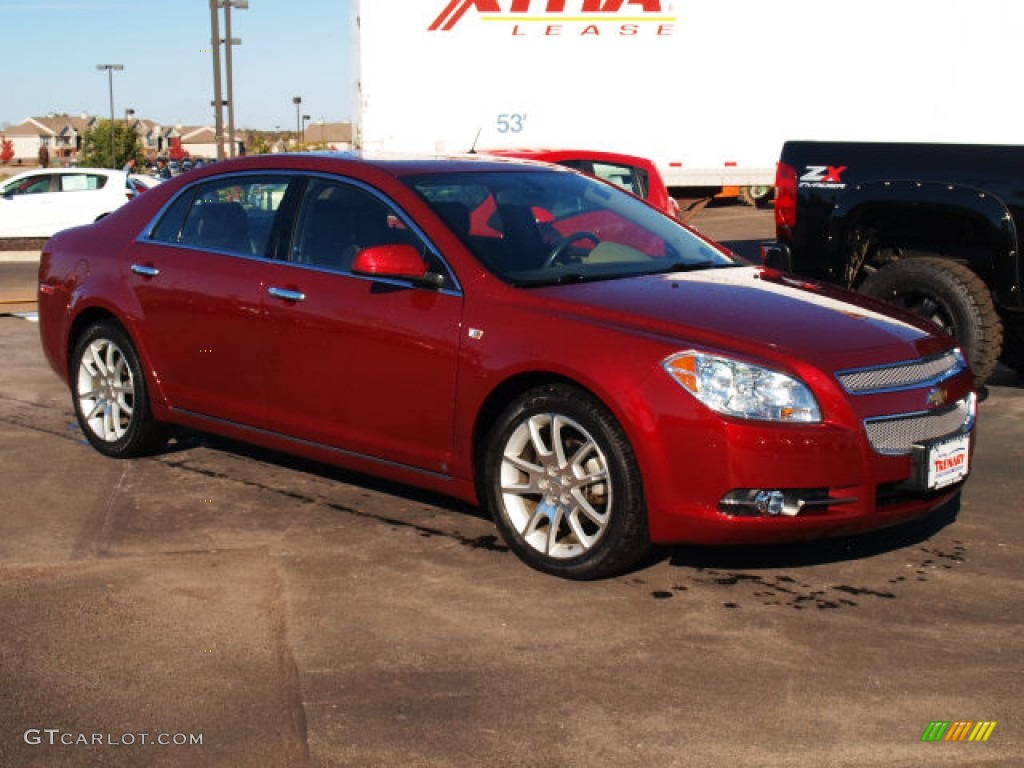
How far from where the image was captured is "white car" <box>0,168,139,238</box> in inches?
1065

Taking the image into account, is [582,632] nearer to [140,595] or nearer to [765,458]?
[765,458]

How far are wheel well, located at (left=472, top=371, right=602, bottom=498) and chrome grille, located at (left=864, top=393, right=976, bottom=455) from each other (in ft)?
3.52

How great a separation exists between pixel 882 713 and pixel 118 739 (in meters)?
2.12

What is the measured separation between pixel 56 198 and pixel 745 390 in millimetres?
24430

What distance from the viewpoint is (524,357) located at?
5.45 meters

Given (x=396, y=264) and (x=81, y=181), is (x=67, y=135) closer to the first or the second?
(x=81, y=181)

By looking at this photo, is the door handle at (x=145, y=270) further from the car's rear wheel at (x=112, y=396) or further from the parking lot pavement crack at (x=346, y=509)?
the parking lot pavement crack at (x=346, y=509)

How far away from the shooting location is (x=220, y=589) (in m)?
5.32

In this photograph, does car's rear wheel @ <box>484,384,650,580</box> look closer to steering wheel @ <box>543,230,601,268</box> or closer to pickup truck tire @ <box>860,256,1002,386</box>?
steering wheel @ <box>543,230,601,268</box>

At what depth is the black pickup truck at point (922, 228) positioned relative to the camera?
8.55 meters

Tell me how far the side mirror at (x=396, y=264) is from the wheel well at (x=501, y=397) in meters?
0.53

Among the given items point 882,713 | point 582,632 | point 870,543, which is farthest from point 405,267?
point 882,713

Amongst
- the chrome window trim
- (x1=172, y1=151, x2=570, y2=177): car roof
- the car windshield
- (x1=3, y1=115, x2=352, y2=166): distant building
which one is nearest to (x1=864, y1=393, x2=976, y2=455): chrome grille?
the car windshield

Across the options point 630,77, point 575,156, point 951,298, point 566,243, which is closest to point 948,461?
point 566,243
